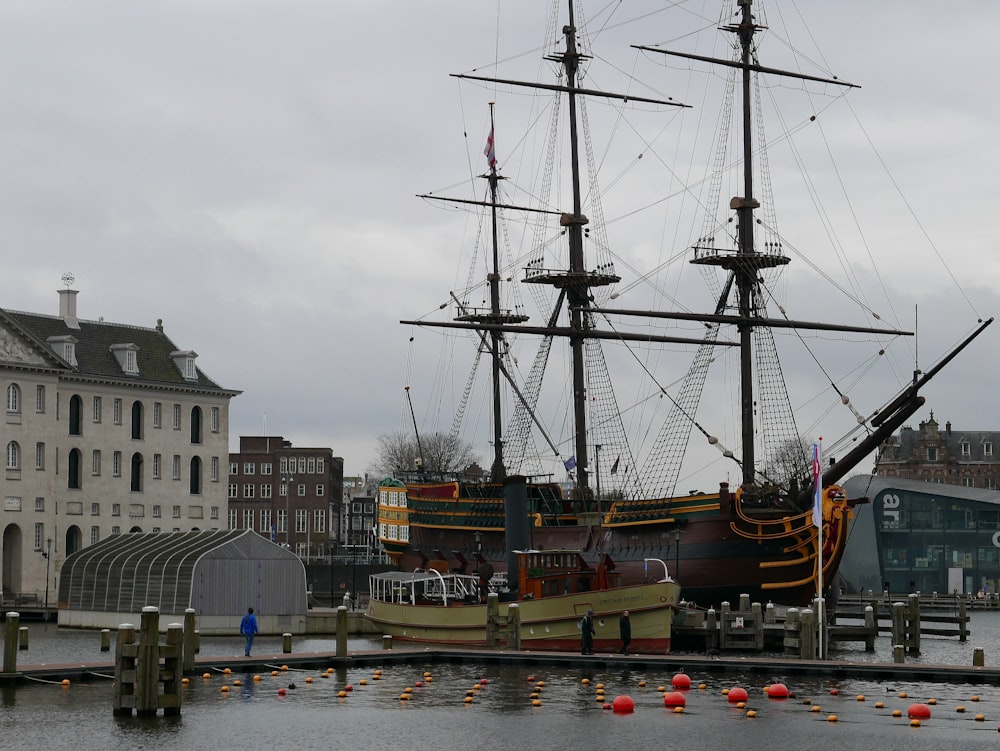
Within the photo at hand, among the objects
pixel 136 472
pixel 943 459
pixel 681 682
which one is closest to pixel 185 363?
pixel 136 472

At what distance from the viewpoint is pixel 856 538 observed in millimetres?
112500

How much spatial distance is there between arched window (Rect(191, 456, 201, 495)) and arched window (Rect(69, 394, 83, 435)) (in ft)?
26.0

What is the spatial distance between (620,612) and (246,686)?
13.0 m

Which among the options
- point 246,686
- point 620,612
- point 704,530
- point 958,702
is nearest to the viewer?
point 958,702

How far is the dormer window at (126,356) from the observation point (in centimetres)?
9569

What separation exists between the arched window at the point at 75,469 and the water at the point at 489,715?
178 feet

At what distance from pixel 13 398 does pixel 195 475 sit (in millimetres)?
13614

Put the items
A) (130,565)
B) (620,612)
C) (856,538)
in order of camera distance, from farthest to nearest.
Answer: (856,538), (130,565), (620,612)

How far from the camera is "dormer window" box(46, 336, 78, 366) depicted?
9250 centimetres

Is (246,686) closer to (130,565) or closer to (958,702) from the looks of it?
(958,702)

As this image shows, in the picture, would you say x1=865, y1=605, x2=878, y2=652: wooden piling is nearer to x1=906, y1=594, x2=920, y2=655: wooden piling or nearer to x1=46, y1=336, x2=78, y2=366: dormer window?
x1=906, y1=594, x2=920, y2=655: wooden piling

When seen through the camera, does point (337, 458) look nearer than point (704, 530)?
No

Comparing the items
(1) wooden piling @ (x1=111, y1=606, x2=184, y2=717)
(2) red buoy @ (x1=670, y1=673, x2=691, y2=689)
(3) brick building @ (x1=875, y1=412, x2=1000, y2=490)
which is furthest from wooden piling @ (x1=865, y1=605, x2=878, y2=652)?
(3) brick building @ (x1=875, y1=412, x2=1000, y2=490)

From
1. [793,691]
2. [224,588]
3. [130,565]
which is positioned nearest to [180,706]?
[793,691]
